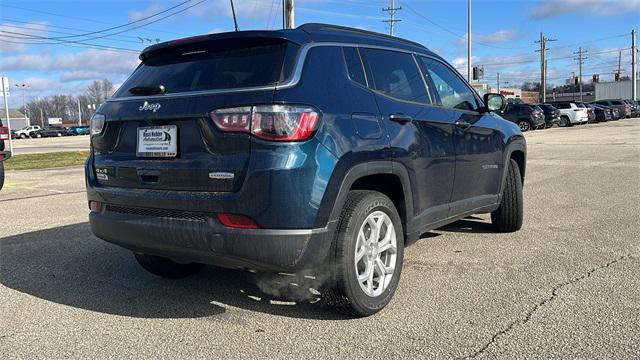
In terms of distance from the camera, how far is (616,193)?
8.40 metres

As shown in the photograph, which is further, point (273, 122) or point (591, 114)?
point (591, 114)

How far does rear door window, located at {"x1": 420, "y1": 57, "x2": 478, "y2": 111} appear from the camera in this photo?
4.71 m

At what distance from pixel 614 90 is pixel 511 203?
305ft

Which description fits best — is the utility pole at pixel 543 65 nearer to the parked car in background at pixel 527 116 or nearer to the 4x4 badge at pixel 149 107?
the parked car in background at pixel 527 116

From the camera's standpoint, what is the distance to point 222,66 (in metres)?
3.53

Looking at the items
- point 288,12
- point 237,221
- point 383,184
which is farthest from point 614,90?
point 237,221

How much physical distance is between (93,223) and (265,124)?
5.19ft

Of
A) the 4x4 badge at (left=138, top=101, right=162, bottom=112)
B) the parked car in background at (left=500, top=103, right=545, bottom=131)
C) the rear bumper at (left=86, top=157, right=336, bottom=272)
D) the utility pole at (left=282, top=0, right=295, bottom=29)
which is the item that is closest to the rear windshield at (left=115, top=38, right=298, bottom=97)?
the 4x4 badge at (left=138, top=101, right=162, bottom=112)

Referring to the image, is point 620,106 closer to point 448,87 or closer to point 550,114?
point 550,114

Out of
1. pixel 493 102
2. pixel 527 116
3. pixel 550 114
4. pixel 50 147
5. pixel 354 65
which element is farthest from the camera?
pixel 550 114

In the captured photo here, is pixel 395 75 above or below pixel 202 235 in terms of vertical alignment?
above

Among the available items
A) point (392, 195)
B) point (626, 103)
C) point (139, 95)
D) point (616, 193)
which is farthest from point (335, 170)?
point (626, 103)

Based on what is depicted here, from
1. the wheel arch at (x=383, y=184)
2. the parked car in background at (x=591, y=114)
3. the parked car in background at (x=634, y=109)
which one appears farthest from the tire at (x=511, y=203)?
the parked car in background at (x=634, y=109)

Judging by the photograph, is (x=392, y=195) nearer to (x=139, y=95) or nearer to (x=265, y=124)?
(x=265, y=124)
